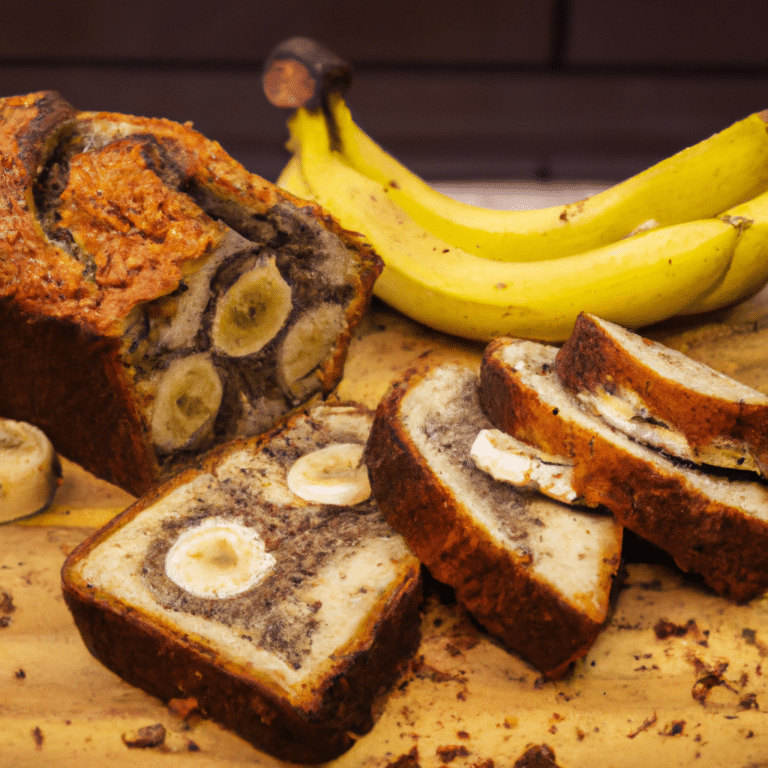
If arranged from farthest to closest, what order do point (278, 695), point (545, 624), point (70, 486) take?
point (70, 486) < point (545, 624) < point (278, 695)

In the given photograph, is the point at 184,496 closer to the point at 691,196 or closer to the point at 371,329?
the point at 371,329

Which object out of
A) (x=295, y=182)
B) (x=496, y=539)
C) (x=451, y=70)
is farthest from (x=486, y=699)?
(x=451, y=70)

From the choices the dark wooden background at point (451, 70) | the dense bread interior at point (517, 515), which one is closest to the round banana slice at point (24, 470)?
the dense bread interior at point (517, 515)

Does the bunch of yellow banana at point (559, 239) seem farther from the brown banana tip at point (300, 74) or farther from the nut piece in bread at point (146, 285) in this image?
the nut piece in bread at point (146, 285)

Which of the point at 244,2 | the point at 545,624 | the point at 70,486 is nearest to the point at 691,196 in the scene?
the point at 545,624

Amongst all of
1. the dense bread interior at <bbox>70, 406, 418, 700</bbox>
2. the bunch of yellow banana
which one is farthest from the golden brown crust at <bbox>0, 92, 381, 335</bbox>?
the bunch of yellow banana

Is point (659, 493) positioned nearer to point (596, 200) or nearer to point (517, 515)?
point (517, 515)
